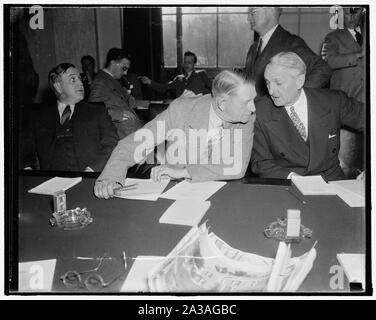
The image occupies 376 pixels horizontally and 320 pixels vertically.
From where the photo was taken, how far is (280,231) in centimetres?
164

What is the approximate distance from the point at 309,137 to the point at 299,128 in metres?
0.08

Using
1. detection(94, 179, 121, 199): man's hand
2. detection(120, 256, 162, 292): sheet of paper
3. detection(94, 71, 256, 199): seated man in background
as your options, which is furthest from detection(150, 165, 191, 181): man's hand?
detection(120, 256, 162, 292): sheet of paper

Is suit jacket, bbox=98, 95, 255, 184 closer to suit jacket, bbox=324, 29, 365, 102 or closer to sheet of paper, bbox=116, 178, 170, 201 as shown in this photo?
sheet of paper, bbox=116, 178, 170, 201

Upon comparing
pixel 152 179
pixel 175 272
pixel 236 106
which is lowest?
pixel 175 272

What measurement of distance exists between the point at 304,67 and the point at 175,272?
56.4 inches

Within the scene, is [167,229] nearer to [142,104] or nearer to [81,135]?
[81,135]

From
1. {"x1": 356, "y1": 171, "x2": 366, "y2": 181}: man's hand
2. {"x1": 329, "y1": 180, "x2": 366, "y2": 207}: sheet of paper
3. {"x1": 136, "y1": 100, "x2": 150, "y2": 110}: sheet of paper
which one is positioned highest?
{"x1": 136, "y1": 100, "x2": 150, "y2": 110}: sheet of paper

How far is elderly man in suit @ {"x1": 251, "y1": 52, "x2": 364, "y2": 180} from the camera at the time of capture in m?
2.43

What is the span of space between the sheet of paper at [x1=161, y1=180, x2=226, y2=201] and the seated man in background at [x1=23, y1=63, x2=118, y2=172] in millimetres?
839

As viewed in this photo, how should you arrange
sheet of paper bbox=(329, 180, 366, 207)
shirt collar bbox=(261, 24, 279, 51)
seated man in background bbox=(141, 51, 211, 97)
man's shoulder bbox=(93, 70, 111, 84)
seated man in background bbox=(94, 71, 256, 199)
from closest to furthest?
sheet of paper bbox=(329, 180, 366, 207)
seated man in background bbox=(94, 71, 256, 199)
shirt collar bbox=(261, 24, 279, 51)
seated man in background bbox=(141, 51, 211, 97)
man's shoulder bbox=(93, 70, 111, 84)

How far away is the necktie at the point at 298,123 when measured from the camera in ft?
8.09
